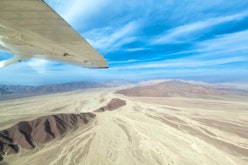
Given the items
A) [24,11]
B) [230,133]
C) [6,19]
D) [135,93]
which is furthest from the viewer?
[135,93]

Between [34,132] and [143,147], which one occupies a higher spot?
[34,132]

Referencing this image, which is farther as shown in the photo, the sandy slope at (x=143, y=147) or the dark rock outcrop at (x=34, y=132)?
the dark rock outcrop at (x=34, y=132)

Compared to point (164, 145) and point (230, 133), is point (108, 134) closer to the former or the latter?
point (164, 145)

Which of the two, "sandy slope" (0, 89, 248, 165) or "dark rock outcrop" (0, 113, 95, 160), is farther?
"dark rock outcrop" (0, 113, 95, 160)

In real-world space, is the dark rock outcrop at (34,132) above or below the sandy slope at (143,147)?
above

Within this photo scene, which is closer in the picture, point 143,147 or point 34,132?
point 143,147

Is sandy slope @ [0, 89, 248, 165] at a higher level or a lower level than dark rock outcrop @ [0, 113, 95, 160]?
lower

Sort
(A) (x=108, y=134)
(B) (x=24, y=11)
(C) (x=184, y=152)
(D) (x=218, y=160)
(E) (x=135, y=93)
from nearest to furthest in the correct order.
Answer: (B) (x=24, y=11) < (D) (x=218, y=160) < (C) (x=184, y=152) < (A) (x=108, y=134) < (E) (x=135, y=93)

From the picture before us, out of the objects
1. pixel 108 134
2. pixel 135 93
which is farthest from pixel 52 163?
pixel 135 93
